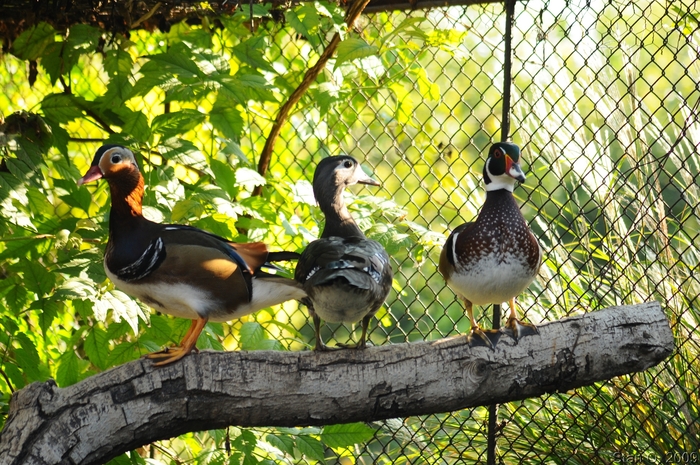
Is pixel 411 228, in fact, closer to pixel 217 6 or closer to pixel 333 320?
pixel 333 320

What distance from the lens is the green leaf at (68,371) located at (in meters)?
2.38

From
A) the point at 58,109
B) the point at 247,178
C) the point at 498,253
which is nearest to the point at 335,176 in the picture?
the point at 247,178

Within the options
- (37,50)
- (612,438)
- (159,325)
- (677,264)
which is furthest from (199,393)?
(677,264)

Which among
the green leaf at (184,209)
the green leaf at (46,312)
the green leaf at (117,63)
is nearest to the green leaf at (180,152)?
the green leaf at (184,209)

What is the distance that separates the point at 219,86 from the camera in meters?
2.42

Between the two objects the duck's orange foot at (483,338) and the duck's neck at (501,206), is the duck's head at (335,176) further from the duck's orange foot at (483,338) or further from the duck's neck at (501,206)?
the duck's orange foot at (483,338)

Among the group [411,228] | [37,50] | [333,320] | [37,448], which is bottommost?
[37,448]

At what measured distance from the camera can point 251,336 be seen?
2.56 meters

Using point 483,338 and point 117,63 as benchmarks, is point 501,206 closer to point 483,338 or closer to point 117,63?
point 483,338

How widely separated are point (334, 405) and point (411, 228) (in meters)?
0.87

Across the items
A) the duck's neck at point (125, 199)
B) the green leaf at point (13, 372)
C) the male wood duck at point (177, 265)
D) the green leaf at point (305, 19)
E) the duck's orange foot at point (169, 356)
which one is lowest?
the duck's orange foot at point (169, 356)

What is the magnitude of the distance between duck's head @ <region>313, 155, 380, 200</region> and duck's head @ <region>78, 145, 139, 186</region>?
55 centimetres

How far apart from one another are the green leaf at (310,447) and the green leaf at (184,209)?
2.65ft

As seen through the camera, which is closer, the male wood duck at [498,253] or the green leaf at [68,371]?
the male wood duck at [498,253]
